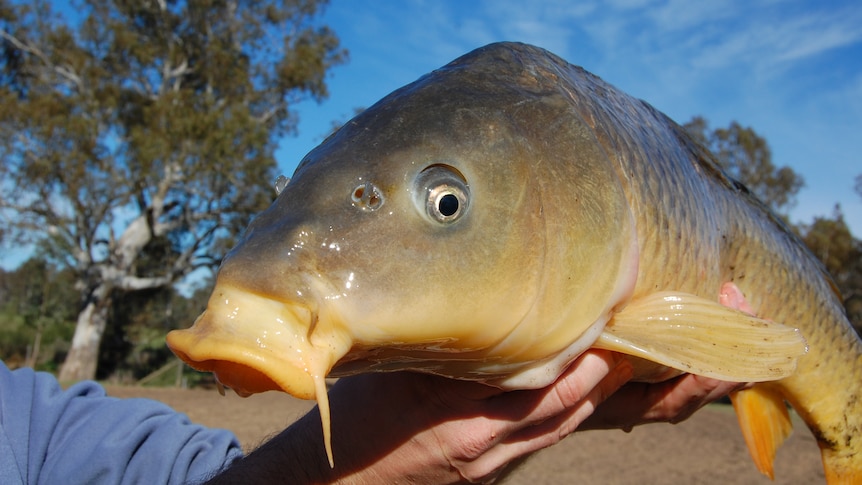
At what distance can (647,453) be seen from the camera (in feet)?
37.1

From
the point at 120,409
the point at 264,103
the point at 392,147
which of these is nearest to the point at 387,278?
the point at 392,147

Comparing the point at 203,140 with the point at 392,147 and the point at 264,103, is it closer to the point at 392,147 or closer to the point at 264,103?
the point at 264,103

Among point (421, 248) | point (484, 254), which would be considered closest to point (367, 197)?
point (421, 248)

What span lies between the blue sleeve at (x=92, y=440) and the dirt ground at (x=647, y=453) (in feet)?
14.1

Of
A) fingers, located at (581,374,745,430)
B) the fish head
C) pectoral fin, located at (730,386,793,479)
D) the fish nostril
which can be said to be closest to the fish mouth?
the fish head

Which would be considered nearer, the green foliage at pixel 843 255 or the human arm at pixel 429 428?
the human arm at pixel 429 428

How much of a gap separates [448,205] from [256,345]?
51 centimetres

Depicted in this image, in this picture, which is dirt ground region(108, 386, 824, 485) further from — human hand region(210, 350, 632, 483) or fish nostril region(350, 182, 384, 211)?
fish nostril region(350, 182, 384, 211)

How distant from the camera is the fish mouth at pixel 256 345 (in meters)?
1.15

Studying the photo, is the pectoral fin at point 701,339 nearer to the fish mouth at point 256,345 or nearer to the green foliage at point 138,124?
the fish mouth at point 256,345

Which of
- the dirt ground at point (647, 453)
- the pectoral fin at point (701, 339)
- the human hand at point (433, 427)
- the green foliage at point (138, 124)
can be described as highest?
the green foliage at point (138, 124)

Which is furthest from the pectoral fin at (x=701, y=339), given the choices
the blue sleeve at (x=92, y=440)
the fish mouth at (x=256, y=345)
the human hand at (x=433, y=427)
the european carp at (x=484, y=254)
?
the blue sleeve at (x=92, y=440)

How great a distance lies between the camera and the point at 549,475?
946 cm

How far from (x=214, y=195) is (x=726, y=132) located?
24628mm
